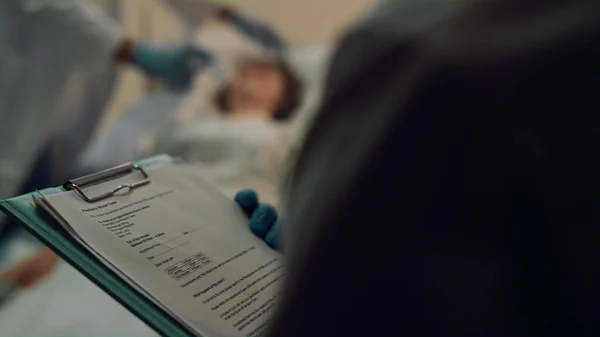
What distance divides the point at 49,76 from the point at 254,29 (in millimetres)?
1181

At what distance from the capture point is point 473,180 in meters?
0.25

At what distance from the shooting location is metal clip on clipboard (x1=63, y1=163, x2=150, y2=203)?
47cm

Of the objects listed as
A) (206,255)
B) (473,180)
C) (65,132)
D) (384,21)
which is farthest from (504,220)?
(65,132)

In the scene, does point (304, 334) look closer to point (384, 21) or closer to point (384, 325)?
point (384, 325)

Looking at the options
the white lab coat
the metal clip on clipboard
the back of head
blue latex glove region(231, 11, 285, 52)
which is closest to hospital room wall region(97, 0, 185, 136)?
the white lab coat

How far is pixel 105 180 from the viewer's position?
1.68ft

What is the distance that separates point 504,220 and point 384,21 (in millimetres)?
127

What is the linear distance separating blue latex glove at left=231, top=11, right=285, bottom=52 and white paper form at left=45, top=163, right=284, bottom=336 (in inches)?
65.1

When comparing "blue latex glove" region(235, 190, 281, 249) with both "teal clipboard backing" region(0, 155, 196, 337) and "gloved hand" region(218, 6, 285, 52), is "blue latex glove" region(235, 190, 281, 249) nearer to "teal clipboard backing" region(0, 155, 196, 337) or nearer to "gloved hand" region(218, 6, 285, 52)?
"teal clipboard backing" region(0, 155, 196, 337)

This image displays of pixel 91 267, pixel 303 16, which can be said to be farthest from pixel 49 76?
pixel 303 16

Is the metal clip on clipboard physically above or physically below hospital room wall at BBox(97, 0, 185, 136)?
above

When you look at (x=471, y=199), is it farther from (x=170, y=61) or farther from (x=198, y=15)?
(x=198, y=15)

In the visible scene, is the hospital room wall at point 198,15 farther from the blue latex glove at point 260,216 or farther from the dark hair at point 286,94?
the blue latex glove at point 260,216

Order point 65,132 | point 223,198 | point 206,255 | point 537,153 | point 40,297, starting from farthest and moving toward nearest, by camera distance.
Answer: point 65,132 < point 40,297 < point 223,198 < point 206,255 < point 537,153
